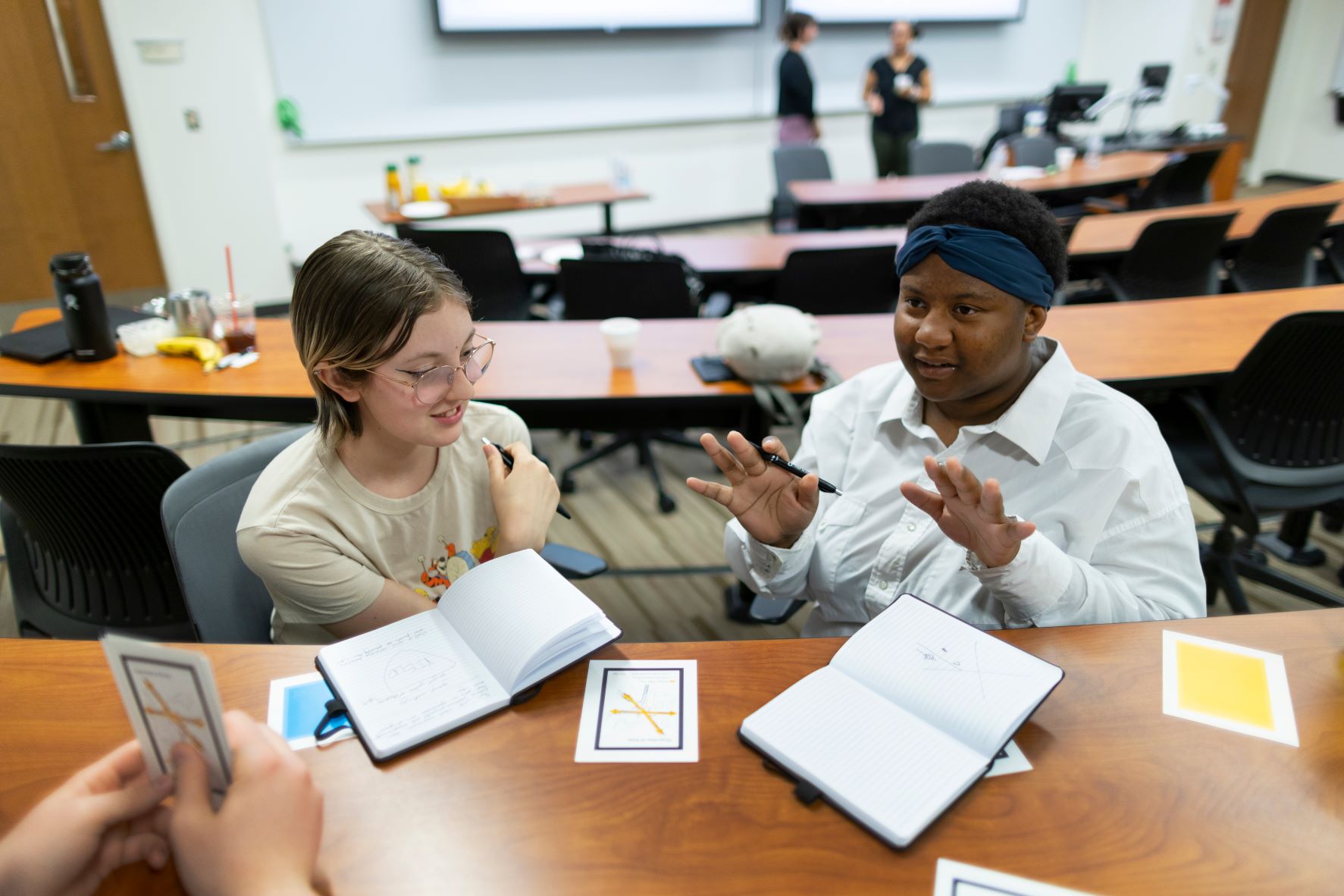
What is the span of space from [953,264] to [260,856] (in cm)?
115

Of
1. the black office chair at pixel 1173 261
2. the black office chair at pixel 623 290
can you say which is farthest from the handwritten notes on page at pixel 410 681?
the black office chair at pixel 1173 261

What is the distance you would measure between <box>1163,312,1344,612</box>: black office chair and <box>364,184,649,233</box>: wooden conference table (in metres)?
3.36

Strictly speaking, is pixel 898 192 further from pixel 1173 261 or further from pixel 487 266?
pixel 487 266

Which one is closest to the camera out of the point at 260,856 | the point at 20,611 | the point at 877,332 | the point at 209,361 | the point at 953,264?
the point at 260,856

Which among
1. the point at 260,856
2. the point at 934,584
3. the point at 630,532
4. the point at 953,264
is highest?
the point at 953,264

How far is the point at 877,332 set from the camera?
255 cm

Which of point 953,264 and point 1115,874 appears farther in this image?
point 953,264

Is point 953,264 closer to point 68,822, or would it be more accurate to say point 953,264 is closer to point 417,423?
point 417,423

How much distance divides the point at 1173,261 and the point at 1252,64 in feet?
25.3

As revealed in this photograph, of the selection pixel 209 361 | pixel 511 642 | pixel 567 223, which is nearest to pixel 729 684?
pixel 511 642

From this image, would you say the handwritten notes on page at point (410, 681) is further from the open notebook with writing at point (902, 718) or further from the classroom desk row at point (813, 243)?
the classroom desk row at point (813, 243)

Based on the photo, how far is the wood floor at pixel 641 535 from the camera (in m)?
2.51

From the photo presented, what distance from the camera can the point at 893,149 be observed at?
6574 millimetres

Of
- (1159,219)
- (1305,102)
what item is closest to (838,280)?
A: (1159,219)
